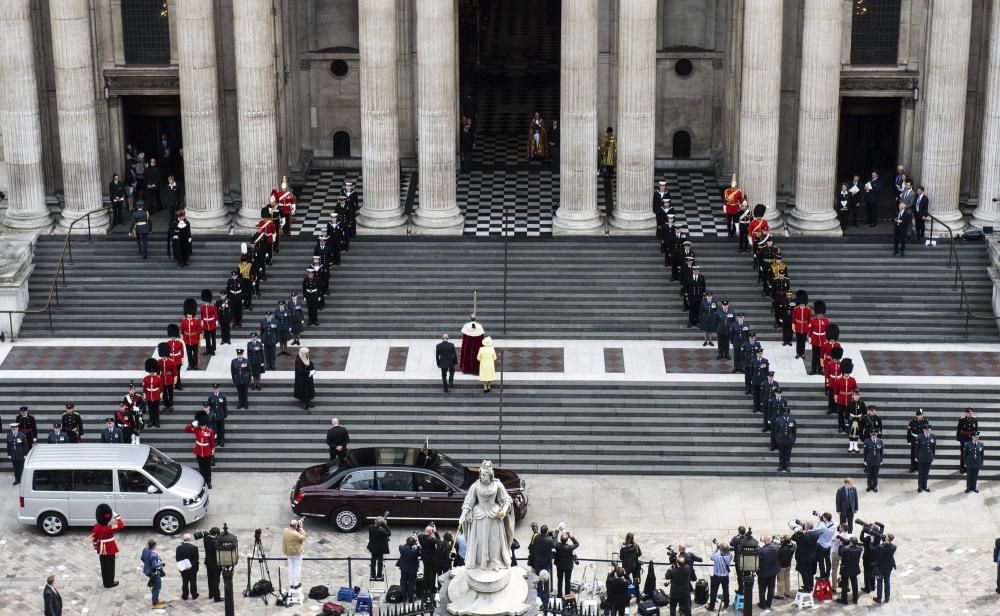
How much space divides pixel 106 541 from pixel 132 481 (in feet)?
8.91

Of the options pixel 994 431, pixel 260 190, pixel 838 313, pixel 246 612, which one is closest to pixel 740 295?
pixel 838 313

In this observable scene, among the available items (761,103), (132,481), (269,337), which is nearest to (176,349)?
(269,337)

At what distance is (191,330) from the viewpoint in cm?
5906

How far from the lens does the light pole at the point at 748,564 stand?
46.4m

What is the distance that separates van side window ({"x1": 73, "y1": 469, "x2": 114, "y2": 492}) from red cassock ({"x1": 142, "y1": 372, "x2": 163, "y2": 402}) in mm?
5121

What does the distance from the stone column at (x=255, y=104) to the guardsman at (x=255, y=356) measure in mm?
9194

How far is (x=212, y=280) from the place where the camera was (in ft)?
209

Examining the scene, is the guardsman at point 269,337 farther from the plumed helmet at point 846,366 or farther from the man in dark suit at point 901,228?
the man in dark suit at point 901,228

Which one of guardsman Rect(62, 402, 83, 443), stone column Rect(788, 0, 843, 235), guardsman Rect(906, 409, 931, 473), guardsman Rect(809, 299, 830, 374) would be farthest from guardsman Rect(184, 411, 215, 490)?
stone column Rect(788, 0, 843, 235)

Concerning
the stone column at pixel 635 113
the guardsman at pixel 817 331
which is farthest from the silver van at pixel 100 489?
the stone column at pixel 635 113

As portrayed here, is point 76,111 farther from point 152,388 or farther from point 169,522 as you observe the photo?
point 169,522

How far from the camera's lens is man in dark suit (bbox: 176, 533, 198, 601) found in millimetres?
48719

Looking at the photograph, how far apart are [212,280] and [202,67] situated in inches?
259

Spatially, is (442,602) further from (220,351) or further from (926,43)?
(926,43)
